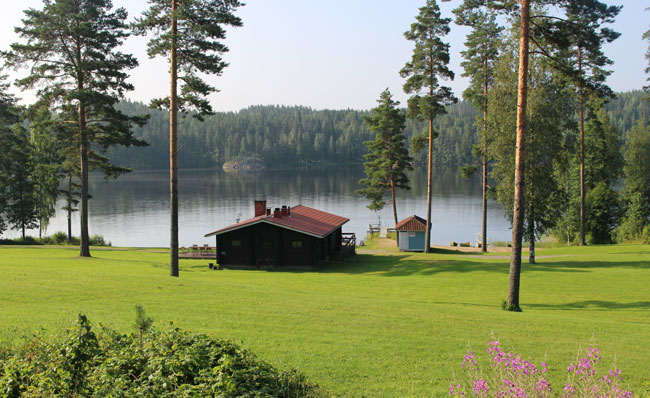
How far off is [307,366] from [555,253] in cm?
2916

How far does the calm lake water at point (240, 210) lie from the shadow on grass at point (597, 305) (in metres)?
30.1

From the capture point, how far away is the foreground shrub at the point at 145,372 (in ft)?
21.1

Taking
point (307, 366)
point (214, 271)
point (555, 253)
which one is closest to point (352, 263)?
point (214, 271)

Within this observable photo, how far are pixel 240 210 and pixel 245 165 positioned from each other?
411ft

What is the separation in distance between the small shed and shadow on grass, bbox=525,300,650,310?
2044 centimetres

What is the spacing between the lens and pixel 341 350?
371 inches

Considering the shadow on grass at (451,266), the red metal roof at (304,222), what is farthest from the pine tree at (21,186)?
the shadow on grass at (451,266)

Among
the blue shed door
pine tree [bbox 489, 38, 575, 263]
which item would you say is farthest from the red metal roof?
pine tree [bbox 489, 38, 575, 263]

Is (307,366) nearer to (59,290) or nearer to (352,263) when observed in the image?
(59,290)

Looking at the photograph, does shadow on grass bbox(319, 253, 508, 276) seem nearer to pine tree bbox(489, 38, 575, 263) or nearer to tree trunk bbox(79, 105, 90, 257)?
pine tree bbox(489, 38, 575, 263)

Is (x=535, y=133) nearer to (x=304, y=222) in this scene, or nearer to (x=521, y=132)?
(x=521, y=132)

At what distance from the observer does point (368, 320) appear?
39.2 feet

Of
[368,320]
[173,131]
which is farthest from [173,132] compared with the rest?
[368,320]

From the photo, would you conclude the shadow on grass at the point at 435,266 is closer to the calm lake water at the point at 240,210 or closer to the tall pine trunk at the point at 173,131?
the tall pine trunk at the point at 173,131
